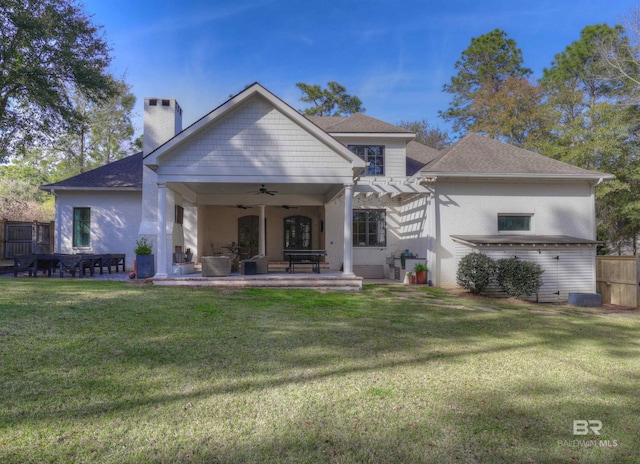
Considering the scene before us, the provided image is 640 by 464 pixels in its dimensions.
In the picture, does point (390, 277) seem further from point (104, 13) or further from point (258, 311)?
point (104, 13)

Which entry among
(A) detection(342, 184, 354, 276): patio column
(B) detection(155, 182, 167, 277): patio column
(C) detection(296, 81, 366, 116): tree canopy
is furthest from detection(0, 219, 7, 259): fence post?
(C) detection(296, 81, 366, 116): tree canopy

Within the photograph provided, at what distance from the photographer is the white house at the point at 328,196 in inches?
433

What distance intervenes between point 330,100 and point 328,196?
20340 millimetres

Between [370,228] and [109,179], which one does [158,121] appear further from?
[370,228]

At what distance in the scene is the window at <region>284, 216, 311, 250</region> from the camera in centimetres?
1755

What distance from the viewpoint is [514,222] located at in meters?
13.1

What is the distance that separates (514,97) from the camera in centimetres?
2336

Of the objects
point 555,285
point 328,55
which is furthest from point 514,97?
point 555,285

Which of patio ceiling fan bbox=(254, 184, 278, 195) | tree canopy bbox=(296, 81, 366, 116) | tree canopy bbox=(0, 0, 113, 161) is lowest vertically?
patio ceiling fan bbox=(254, 184, 278, 195)

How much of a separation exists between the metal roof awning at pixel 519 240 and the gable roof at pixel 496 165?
2.01m

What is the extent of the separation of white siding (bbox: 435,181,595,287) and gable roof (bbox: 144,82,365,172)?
371 centimetres

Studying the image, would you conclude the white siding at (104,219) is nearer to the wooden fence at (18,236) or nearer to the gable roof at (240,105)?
the wooden fence at (18,236)

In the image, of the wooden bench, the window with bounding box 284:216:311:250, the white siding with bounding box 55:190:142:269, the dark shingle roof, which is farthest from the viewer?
the window with bounding box 284:216:311:250

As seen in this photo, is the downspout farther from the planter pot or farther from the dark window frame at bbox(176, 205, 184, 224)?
the planter pot
